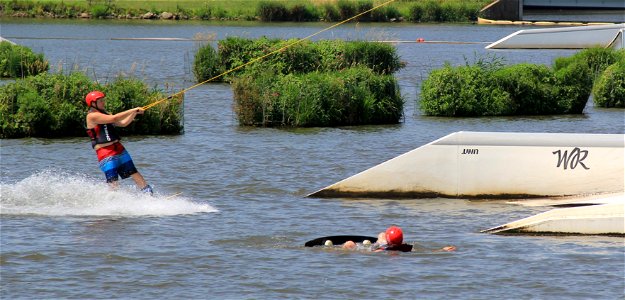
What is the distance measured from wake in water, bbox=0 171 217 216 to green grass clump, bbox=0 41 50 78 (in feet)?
60.7

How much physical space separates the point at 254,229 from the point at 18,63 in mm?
22969

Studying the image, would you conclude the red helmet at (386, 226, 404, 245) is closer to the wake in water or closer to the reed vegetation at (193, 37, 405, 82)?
the wake in water

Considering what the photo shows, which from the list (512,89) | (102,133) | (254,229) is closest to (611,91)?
(512,89)

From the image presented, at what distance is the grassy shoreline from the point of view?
283 ft

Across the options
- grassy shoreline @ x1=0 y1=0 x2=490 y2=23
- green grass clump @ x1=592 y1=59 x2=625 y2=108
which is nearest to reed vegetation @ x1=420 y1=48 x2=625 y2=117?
green grass clump @ x1=592 y1=59 x2=625 y2=108

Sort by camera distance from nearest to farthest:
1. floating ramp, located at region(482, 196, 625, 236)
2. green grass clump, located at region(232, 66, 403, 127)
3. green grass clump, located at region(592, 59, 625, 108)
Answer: floating ramp, located at region(482, 196, 625, 236)
green grass clump, located at region(232, 66, 403, 127)
green grass clump, located at region(592, 59, 625, 108)

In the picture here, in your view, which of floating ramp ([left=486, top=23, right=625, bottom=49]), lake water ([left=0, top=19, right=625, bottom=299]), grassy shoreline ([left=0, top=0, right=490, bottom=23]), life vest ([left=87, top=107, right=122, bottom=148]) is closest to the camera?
lake water ([left=0, top=19, right=625, bottom=299])

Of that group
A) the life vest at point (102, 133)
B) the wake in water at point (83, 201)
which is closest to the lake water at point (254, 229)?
the wake in water at point (83, 201)

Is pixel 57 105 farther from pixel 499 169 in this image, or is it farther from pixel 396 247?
pixel 396 247

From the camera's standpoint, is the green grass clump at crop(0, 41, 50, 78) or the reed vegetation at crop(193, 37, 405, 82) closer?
the reed vegetation at crop(193, 37, 405, 82)

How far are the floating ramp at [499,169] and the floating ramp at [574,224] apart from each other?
239 centimetres

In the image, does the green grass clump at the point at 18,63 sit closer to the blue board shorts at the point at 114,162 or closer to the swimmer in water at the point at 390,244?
the blue board shorts at the point at 114,162

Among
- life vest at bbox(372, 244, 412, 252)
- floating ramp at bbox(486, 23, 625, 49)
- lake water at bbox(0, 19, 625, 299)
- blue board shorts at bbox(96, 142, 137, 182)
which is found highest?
floating ramp at bbox(486, 23, 625, 49)

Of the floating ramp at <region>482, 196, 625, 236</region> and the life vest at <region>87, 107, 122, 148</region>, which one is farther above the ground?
the life vest at <region>87, 107, 122, 148</region>
